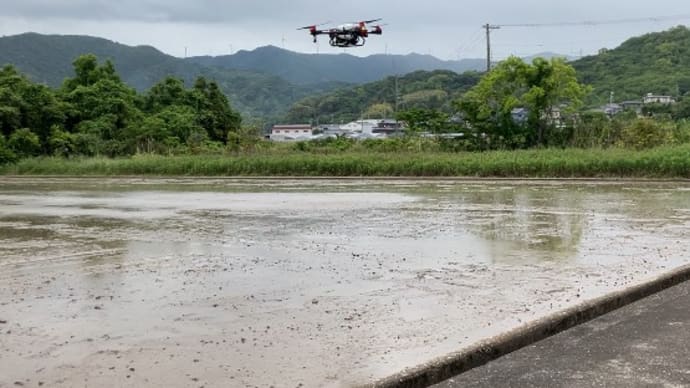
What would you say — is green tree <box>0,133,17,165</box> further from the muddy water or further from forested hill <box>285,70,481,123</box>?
forested hill <box>285,70,481,123</box>

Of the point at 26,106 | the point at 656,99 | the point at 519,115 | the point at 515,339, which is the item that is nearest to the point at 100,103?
the point at 26,106

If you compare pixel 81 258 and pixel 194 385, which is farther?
pixel 81 258

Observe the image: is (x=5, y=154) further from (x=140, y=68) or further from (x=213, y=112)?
(x=140, y=68)

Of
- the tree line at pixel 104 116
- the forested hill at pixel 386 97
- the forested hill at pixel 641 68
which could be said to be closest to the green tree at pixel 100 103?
the tree line at pixel 104 116

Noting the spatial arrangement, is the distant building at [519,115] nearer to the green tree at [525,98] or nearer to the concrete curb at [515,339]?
the green tree at [525,98]

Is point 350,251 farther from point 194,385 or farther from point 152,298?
point 194,385

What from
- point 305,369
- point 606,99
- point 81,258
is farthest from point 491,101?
point 305,369
